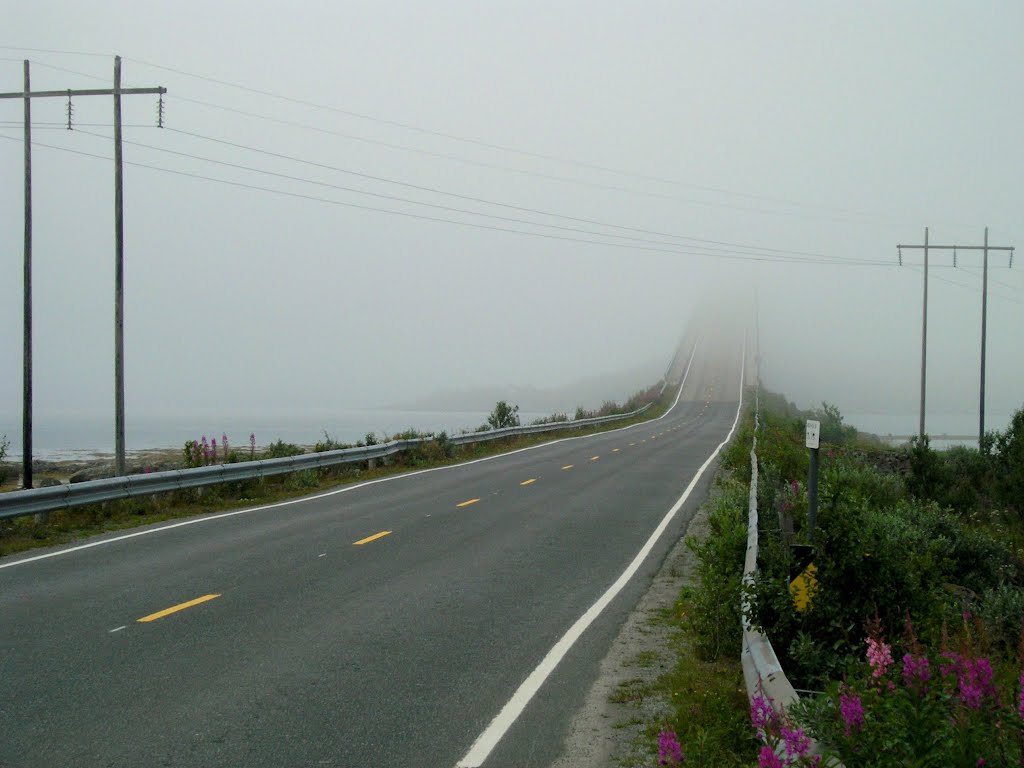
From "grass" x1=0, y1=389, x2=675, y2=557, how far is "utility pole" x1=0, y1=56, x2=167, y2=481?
358 cm

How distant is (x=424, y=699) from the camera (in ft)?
22.1

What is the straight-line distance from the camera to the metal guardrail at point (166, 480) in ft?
47.7

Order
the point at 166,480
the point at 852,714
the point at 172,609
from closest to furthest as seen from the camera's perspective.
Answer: the point at 852,714, the point at 172,609, the point at 166,480

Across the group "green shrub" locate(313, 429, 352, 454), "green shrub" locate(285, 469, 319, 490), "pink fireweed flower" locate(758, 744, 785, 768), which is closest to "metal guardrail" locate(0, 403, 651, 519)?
"green shrub" locate(285, 469, 319, 490)

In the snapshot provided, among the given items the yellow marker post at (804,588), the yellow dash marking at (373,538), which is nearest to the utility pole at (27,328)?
the yellow dash marking at (373,538)

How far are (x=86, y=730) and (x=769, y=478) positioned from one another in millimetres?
11844

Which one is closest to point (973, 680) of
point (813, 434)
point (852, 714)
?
point (852, 714)

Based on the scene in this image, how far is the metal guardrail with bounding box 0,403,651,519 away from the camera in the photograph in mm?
14531

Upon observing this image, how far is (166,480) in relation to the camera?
18047 millimetres

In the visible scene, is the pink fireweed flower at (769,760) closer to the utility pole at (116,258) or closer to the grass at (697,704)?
the grass at (697,704)

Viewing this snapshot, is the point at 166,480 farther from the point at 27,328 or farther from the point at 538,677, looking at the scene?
the point at 538,677

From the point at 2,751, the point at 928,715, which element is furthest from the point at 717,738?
Answer: the point at 2,751

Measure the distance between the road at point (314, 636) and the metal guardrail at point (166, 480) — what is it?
5.50 feet

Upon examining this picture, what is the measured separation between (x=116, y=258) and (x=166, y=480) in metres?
8.07
